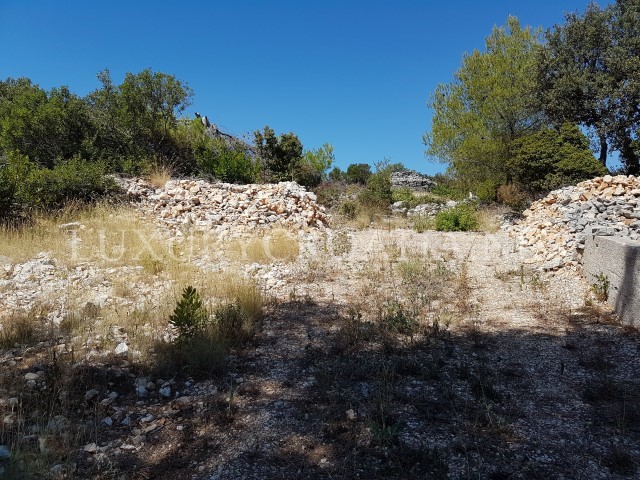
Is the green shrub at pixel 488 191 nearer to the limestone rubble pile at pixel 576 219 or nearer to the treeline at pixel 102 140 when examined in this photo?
the limestone rubble pile at pixel 576 219

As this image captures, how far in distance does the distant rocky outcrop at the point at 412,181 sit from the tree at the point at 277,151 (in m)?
7.45

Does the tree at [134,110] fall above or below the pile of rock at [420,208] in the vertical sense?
above

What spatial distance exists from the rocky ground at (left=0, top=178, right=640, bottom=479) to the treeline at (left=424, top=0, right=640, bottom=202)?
6.99 m

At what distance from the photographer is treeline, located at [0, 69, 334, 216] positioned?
981 centimetres

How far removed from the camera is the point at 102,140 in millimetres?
12906

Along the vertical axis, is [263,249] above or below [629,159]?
below

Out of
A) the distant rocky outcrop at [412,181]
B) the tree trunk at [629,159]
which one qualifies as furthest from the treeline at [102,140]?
the tree trunk at [629,159]

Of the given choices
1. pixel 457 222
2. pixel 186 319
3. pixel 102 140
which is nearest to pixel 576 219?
pixel 457 222

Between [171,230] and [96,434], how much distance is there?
724cm

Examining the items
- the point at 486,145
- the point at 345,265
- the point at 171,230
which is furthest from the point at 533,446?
the point at 486,145

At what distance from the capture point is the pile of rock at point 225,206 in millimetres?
9906

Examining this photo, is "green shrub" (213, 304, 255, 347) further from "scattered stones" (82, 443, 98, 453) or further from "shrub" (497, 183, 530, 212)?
"shrub" (497, 183, 530, 212)

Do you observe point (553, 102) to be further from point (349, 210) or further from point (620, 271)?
point (620, 271)

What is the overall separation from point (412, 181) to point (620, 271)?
19.5m
